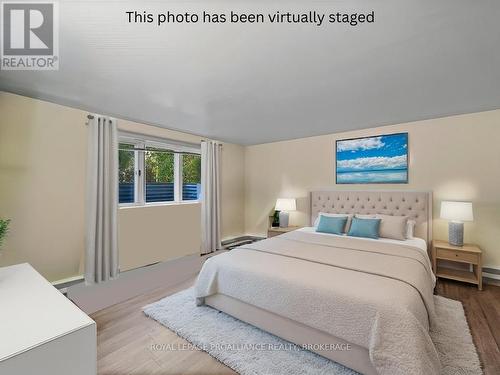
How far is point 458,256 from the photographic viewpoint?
286cm

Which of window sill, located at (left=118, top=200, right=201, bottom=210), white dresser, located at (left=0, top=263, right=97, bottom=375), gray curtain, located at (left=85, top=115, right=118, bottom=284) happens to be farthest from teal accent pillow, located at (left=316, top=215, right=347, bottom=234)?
white dresser, located at (left=0, top=263, right=97, bottom=375)

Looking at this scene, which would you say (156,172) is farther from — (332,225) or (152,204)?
(332,225)

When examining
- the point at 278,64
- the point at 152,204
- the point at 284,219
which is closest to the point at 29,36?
the point at 278,64

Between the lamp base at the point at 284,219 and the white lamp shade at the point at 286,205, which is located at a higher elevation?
the white lamp shade at the point at 286,205

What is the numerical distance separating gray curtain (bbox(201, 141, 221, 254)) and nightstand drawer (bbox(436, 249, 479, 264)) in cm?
343

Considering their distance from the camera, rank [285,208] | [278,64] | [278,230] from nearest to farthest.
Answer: [278,64], [278,230], [285,208]

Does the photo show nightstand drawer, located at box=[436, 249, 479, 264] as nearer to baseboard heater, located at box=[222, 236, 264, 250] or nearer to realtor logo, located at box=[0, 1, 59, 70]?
baseboard heater, located at box=[222, 236, 264, 250]

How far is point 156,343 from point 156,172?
2.65m

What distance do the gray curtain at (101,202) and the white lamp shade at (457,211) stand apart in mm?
4295

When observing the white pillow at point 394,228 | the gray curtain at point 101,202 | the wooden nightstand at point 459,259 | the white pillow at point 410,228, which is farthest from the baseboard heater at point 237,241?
the wooden nightstand at point 459,259

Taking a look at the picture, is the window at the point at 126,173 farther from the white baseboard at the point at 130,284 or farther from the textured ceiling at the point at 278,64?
the white baseboard at the point at 130,284

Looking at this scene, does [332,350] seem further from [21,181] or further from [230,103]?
[21,181]

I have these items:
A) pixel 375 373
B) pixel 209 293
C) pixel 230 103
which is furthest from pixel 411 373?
pixel 230 103

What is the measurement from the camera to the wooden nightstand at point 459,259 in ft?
9.04
